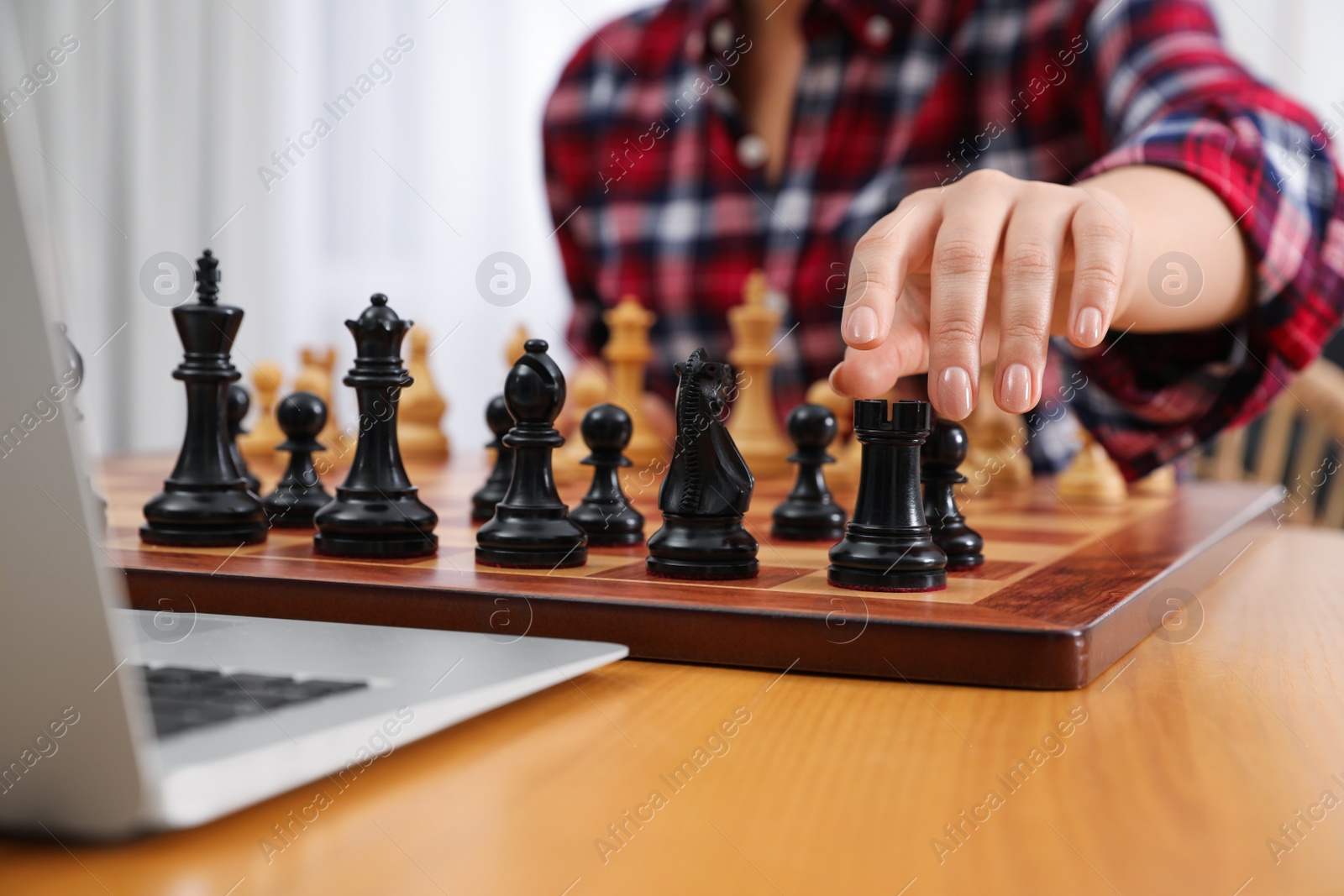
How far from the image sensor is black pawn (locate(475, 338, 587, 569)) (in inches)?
35.9

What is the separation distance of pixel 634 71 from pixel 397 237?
163cm

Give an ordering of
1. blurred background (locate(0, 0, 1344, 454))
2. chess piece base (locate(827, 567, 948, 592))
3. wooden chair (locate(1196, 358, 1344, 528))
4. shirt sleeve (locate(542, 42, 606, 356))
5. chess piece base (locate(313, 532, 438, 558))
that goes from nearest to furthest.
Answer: chess piece base (locate(827, 567, 948, 592)) → chess piece base (locate(313, 532, 438, 558)) → wooden chair (locate(1196, 358, 1344, 528)) → shirt sleeve (locate(542, 42, 606, 356)) → blurred background (locate(0, 0, 1344, 454))

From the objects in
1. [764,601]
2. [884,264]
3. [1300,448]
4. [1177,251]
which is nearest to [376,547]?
[764,601]

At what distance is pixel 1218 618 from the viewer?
930 mm

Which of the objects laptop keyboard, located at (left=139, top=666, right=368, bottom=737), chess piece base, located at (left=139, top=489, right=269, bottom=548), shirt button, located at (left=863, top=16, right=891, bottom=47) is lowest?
chess piece base, located at (left=139, top=489, right=269, bottom=548)

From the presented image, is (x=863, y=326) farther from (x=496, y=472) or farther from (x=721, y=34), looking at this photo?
(x=721, y=34)

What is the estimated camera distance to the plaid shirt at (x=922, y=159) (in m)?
1.48

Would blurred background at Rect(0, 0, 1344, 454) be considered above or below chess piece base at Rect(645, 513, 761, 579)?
above

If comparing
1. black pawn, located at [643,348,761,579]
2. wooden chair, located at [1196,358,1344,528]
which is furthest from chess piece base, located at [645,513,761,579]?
wooden chair, located at [1196,358,1344,528]

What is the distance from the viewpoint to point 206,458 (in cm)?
106

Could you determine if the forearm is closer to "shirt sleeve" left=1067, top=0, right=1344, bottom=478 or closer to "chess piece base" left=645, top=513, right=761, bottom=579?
"shirt sleeve" left=1067, top=0, right=1344, bottom=478

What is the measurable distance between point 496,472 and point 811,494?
32 cm

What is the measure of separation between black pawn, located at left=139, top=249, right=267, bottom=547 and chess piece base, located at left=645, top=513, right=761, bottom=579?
0.38m

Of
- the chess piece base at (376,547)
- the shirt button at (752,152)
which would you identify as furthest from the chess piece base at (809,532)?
the shirt button at (752,152)
